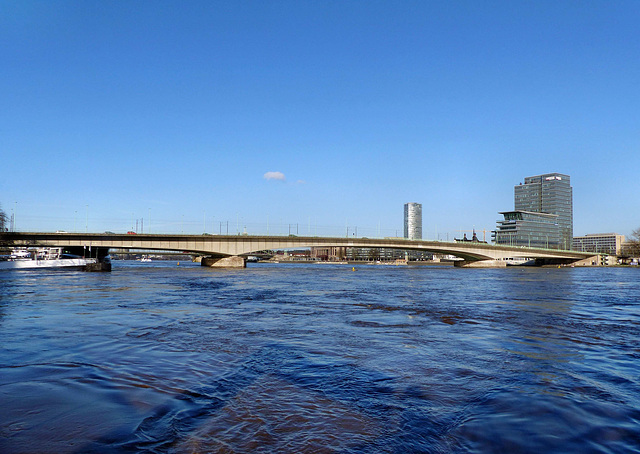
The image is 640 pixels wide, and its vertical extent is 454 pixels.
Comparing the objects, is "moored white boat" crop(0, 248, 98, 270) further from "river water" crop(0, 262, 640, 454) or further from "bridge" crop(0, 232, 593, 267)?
"river water" crop(0, 262, 640, 454)

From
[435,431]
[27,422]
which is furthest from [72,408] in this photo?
[435,431]

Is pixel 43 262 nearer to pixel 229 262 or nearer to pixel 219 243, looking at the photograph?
pixel 219 243

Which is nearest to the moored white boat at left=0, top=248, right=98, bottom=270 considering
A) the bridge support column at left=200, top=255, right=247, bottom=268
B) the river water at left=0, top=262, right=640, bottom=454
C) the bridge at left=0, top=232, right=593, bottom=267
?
the bridge at left=0, top=232, right=593, bottom=267

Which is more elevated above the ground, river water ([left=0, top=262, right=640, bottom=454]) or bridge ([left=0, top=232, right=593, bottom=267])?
bridge ([left=0, top=232, right=593, bottom=267])

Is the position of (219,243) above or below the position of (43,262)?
above

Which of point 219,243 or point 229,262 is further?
point 229,262

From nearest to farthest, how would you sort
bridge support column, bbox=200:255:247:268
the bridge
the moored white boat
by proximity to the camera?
the bridge, the moored white boat, bridge support column, bbox=200:255:247:268

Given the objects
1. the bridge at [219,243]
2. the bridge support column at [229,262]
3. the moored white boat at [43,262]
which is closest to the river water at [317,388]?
the bridge at [219,243]

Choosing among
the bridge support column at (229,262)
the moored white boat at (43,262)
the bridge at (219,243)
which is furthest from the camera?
the bridge support column at (229,262)

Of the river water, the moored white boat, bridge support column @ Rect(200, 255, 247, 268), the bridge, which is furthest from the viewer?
bridge support column @ Rect(200, 255, 247, 268)

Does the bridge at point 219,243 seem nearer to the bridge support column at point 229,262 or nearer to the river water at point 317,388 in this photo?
the bridge support column at point 229,262

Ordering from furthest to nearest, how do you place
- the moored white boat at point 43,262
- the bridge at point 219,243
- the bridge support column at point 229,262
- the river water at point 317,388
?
the bridge support column at point 229,262
the moored white boat at point 43,262
the bridge at point 219,243
the river water at point 317,388

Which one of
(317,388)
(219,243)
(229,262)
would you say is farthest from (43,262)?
(317,388)

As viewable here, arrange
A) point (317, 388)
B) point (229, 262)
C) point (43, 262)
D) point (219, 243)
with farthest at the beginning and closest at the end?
point (229, 262), point (43, 262), point (219, 243), point (317, 388)
